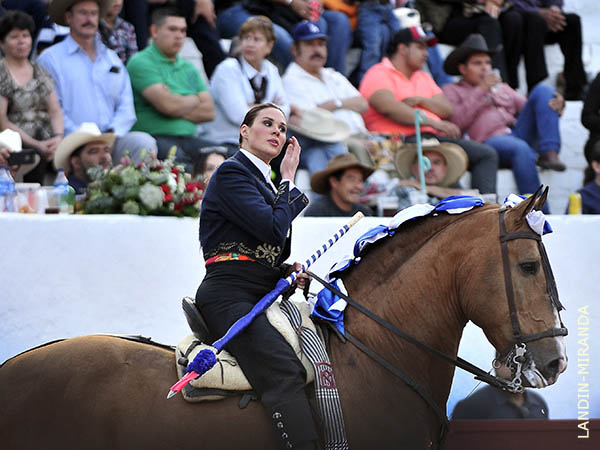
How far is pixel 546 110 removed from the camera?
9883 mm

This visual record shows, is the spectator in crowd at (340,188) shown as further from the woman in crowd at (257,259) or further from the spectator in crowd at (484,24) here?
the spectator in crowd at (484,24)

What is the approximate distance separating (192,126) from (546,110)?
3.92 metres

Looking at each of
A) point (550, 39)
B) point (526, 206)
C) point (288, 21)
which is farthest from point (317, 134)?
point (550, 39)

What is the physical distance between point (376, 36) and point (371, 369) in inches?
275

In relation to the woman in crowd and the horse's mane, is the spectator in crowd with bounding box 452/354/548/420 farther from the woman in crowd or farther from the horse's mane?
the woman in crowd

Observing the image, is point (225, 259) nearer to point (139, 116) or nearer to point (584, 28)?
point (139, 116)

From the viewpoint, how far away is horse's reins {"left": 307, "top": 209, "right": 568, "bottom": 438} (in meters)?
3.86

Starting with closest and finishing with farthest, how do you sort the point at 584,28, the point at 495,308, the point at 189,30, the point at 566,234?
the point at 495,308 → the point at 566,234 → the point at 189,30 → the point at 584,28

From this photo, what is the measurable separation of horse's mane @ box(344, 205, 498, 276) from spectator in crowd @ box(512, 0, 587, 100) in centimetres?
777

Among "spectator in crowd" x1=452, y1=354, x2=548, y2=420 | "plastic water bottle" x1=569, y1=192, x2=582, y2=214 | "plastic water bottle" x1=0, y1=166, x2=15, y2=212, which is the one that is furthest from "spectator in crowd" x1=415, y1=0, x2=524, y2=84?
"plastic water bottle" x1=0, y1=166, x2=15, y2=212

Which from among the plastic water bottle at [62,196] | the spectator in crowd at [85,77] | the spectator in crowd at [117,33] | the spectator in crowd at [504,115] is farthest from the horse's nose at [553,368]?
the spectator in crowd at [117,33]

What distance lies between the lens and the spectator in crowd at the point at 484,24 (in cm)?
1113

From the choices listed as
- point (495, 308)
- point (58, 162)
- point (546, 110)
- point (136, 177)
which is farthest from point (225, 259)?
point (546, 110)

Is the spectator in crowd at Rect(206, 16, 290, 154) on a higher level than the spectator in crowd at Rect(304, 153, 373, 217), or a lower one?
higher
